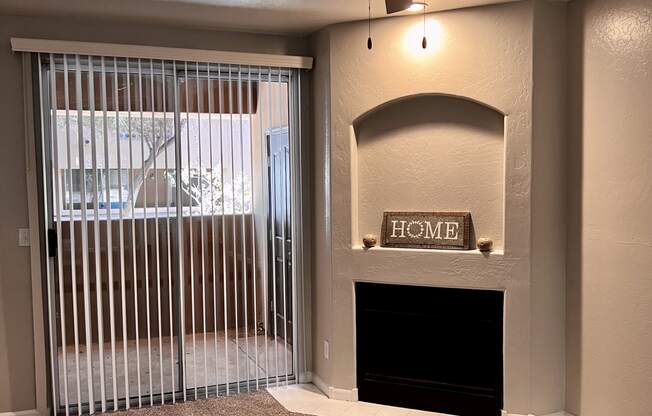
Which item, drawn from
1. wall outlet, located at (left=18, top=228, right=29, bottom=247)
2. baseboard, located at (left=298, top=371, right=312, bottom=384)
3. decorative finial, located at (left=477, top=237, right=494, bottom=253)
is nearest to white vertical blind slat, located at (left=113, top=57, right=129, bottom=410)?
wall outlet, located at (left=18, top=228, right=29, bottom=247)

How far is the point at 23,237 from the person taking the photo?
3.50m

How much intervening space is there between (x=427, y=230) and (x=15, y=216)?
2.44m

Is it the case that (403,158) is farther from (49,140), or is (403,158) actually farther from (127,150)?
(49,140)

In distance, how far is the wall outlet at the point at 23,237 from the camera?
3496mm

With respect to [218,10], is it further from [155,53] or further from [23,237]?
[23,237]

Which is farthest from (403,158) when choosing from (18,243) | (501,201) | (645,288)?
(18,243)

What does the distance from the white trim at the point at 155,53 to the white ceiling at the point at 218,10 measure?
0.17 metres

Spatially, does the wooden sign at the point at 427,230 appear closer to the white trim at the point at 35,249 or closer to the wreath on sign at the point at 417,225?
the wreath on sign at the point at 417,225

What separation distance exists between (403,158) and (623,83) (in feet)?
4.25

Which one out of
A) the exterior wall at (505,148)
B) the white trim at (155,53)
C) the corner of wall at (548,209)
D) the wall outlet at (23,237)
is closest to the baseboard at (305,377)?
the exterior wall at (505,148)

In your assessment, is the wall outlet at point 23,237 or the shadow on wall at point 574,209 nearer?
the shadow on wall at point 574,209

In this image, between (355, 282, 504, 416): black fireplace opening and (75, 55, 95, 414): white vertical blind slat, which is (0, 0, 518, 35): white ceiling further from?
(355, 282, 504, 416): black fireplace opening

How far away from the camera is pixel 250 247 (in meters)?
4.03

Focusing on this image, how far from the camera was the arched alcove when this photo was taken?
3566mm
